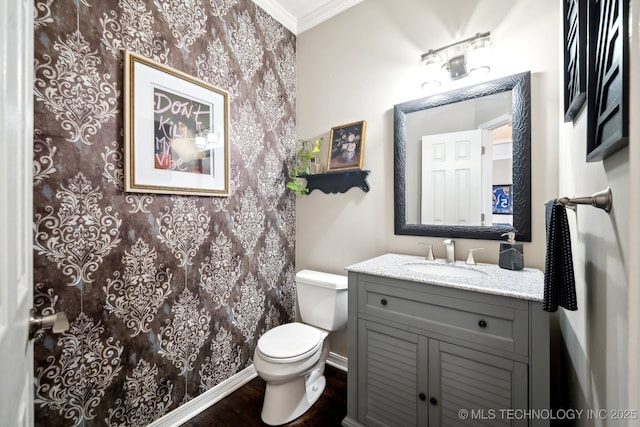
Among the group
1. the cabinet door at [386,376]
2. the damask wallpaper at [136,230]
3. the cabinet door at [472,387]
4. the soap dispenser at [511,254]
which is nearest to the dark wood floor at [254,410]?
the damask wallpaper at [136,230]

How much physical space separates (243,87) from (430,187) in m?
1.48

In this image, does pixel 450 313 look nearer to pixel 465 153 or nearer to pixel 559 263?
pixel 559 263

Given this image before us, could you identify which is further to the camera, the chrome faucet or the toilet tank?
the toilet tank

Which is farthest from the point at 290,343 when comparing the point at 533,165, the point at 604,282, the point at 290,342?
the point at 533,165

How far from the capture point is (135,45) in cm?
134

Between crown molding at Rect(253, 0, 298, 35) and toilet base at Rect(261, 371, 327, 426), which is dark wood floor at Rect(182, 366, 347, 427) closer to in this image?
toilet base at Rect(261, 371, 327, 426)

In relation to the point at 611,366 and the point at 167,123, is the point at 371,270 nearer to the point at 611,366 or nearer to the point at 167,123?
the point at 611,366

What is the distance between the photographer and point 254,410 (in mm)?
1635

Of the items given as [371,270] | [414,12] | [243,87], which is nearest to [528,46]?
[414,12]

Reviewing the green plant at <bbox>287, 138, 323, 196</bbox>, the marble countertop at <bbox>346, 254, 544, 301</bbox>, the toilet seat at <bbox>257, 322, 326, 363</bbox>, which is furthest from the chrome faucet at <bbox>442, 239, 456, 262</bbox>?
the green plant at <bbox>287, 138, 323, 196</bbox>

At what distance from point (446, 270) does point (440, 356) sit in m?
0.50

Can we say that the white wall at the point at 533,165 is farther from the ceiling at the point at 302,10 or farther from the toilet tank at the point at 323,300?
the toilet tank at the point at 323,300

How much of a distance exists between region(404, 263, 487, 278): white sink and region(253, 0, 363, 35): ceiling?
1955 millimetres

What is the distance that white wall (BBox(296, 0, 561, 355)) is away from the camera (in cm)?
137
